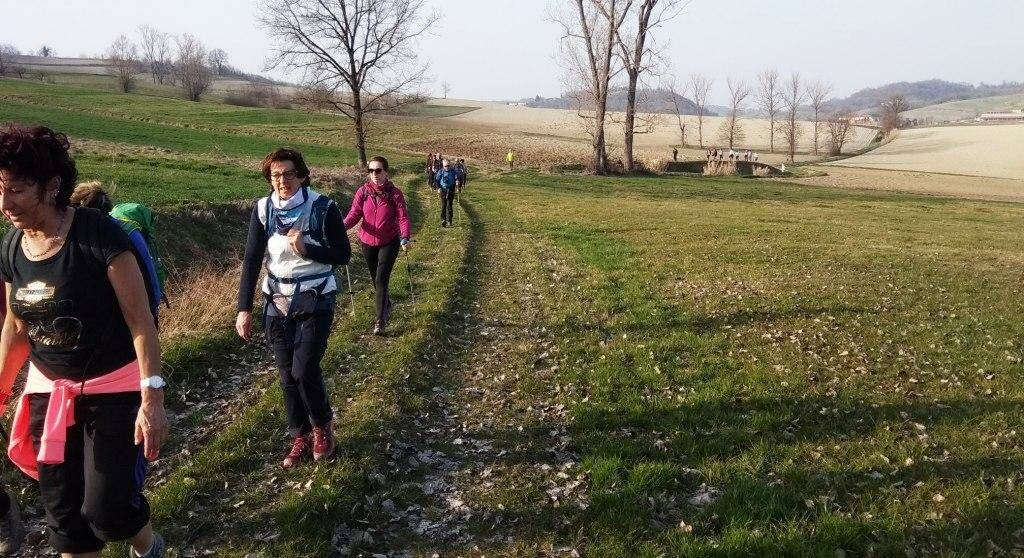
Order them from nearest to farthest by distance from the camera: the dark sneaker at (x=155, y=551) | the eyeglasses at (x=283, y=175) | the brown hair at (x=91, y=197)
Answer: the dark sneaker at (x=155, y=551)
the brown hair at (x=91, y=197)
the eyeglasses at (x=283, y=175)

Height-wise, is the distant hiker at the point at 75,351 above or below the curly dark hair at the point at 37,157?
below

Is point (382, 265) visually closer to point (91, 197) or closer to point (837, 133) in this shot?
point (91, 197)

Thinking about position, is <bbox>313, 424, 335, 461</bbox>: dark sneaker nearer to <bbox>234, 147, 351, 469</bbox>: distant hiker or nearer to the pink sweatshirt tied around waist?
<bbox>234, 147, 351, 469</bbox>: distant hiker

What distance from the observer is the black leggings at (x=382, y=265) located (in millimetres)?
9203

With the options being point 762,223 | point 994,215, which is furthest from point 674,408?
point 994,215

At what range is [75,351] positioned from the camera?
3314 millimetres

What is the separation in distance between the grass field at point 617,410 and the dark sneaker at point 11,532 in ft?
3.05

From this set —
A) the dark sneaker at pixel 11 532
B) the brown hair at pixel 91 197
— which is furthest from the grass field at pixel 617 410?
the brown hair at pixel 91 197

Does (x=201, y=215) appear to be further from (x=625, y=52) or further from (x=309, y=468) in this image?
(x=625, y=52)

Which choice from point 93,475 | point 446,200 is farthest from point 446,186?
point 93,475

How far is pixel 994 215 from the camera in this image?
29891 millimetres

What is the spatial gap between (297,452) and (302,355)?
1040 mm

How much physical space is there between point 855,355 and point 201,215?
45.1 ft

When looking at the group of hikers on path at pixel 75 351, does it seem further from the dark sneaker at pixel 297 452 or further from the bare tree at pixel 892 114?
the bare tree at pixel 892 114
